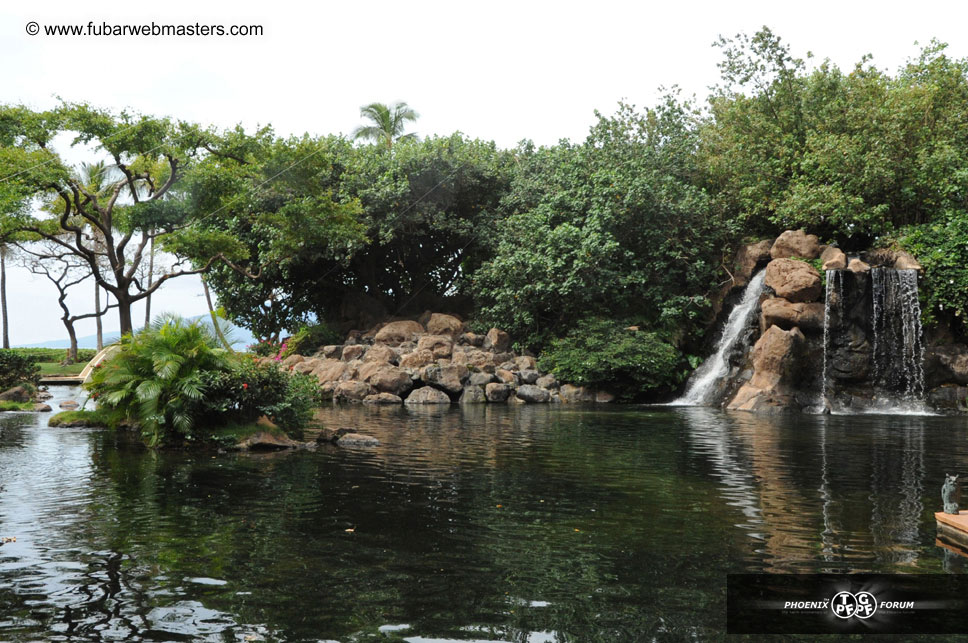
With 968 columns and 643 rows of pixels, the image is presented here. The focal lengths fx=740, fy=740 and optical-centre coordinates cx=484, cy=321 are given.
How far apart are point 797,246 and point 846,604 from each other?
83.4ft

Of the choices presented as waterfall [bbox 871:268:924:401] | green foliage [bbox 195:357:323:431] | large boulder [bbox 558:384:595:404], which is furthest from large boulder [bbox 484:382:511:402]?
green foliage [bbox 195:357:323:431]

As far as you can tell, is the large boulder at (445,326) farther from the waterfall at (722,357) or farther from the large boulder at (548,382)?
the waterfall at (722,357)

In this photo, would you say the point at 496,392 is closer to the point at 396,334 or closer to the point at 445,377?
the point at 445,377

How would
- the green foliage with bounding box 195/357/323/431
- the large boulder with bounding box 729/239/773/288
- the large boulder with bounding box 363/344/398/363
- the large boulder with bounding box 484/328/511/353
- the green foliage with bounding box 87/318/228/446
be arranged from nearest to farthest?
1. the green foliage with bounding box 87/318/228/446
2. the green foliage with bounding box 195/357/323/431
3. the large boulder with bounding box 729/239/773/288
4. the large boulder with bounding box 363/344/398/363
5. the large boulder with bounding box 484/328/511/353

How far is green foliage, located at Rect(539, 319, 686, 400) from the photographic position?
28.7m

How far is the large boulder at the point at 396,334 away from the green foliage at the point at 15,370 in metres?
13.5

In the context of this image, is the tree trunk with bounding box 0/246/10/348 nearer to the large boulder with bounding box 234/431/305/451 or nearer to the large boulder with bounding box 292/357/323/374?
the large boulder with bounding box 292/357/323/374

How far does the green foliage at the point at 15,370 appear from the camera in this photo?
2548cm

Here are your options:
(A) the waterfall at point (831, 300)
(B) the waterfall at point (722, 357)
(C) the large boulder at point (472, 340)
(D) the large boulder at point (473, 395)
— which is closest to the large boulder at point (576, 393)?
(D) the large boulder at point (473, 395)

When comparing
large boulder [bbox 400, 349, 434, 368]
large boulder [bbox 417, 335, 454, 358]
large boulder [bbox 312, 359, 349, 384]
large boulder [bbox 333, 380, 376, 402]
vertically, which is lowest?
large boulder [bbox 333, 380, 376, 402]

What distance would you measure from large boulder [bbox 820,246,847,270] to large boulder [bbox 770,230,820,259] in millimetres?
615

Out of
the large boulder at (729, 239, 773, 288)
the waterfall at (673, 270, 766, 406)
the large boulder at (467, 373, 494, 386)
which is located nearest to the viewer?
the waterfall at (673, 270, 766, 406)

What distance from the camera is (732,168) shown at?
33.2 meters

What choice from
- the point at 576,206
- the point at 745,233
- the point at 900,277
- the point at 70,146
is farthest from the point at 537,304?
the point at 70,146
